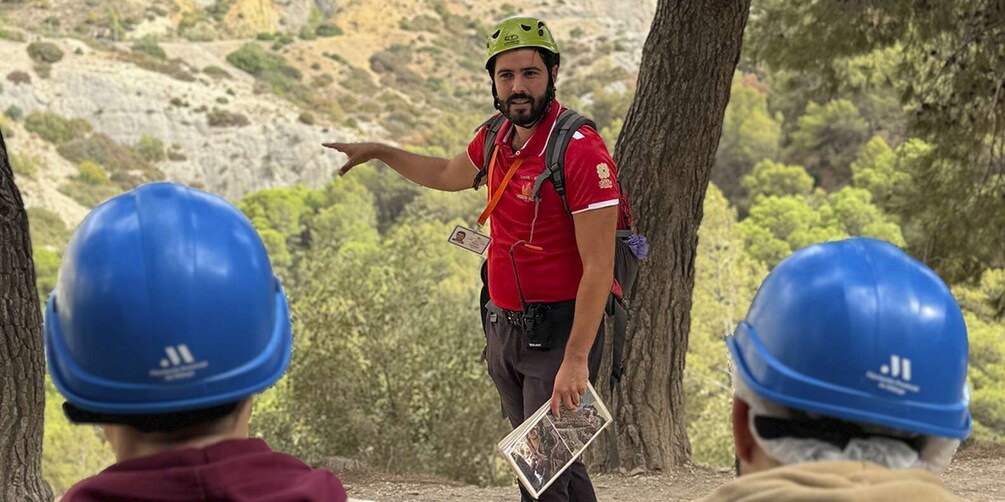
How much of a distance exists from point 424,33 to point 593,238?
9384 cm

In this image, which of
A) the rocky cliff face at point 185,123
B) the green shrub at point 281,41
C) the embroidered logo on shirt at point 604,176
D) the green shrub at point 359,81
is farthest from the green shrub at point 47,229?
the embroidered logo on shirt at point 604,176

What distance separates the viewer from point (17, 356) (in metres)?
4.84

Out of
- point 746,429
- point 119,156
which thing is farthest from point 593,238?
point 119,156

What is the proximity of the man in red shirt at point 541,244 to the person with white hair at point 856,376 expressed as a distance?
1934 mm

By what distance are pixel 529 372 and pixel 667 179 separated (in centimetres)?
265

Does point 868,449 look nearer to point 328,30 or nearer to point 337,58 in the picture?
point 337,58

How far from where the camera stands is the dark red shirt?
1462mm

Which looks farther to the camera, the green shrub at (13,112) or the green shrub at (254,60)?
the green shrub at (254,60)

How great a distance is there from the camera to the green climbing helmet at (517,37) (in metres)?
3.71

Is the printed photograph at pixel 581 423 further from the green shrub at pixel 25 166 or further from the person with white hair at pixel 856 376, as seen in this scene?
the green shrub at pixel 25 166

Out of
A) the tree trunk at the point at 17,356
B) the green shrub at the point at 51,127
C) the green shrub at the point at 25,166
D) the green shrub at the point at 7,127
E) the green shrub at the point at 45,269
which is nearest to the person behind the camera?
the tree trunk at the point at 17,356

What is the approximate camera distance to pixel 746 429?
1.58m

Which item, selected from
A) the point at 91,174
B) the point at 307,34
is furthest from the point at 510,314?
the point at 307,34

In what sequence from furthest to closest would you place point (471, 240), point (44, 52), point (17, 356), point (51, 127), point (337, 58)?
point (337, 58), point (44, 52), point (51, 127), point (17, 356), point (471, 240)
